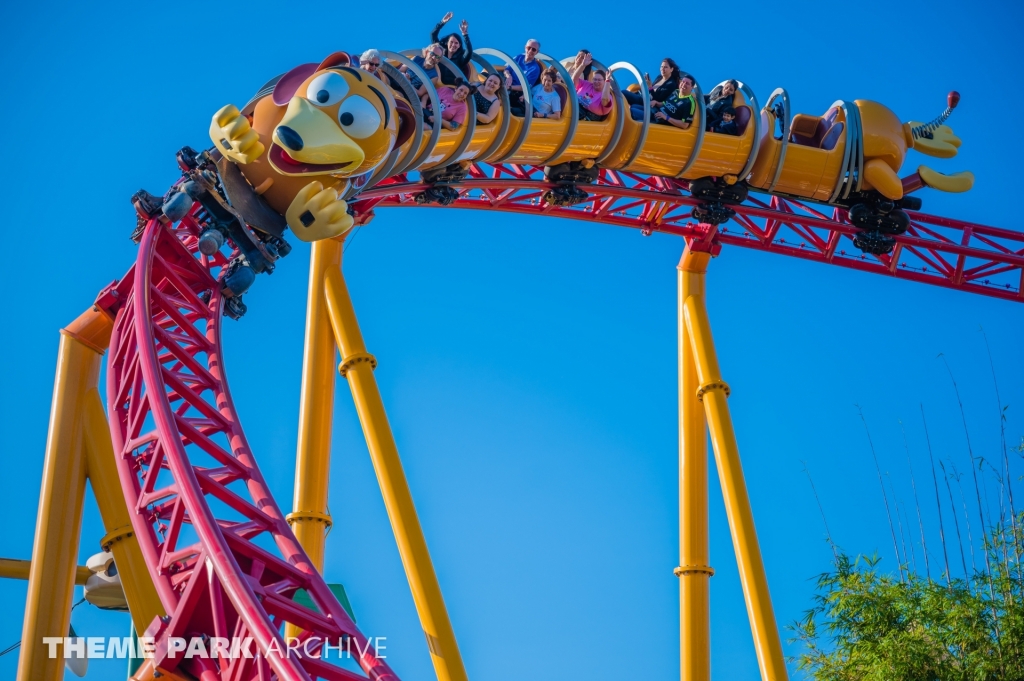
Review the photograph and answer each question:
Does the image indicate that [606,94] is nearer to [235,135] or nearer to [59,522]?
[235,135]

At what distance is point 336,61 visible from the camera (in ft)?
19.2

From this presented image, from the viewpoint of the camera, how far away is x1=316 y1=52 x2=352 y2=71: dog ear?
5.83 m

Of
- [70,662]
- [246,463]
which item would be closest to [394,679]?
[246,463]

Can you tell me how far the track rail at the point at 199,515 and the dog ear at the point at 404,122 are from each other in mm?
1111

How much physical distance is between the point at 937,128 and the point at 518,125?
3049 millimetres

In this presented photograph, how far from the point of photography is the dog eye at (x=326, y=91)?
18.3ft

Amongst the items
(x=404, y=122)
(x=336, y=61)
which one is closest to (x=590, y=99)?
(x=404, y=122)

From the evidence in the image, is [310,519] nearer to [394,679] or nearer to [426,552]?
[426,552]

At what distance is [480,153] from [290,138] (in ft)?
5.49

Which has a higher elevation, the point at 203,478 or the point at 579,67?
the point at 579,67

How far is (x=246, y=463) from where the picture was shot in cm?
518

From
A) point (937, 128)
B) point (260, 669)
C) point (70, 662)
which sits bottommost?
point (260, 669)

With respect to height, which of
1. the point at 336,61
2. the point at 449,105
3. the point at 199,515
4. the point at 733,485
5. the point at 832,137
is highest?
the point at 832,137

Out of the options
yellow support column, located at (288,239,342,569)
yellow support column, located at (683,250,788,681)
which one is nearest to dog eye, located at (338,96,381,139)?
yellow support column, located at (288,239,342,569)
